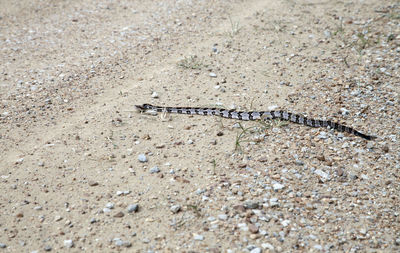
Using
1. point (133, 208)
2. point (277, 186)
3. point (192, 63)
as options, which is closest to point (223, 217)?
point (277, 186)

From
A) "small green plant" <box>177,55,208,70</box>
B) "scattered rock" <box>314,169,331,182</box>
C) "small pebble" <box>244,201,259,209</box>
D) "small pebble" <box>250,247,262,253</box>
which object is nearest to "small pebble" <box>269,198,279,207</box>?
"small pebble" <box>244,201,259,209</box>

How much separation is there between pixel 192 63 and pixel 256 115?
2.71 meters

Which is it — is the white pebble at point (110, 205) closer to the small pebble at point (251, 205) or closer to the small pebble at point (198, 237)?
the small pebble at point (198, 237)

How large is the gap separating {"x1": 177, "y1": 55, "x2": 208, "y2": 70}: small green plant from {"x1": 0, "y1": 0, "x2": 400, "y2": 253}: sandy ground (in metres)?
0.04

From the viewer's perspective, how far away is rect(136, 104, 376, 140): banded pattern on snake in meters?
8.48

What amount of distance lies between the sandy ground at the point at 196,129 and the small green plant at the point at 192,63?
0.04m

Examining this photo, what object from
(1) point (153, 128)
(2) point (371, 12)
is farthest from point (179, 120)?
(2) point (371, 12)

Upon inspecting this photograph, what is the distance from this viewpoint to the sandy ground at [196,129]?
616cm

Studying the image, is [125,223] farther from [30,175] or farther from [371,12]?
[371,12]

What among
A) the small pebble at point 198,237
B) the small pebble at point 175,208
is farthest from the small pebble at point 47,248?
the small pebble at point 198,237

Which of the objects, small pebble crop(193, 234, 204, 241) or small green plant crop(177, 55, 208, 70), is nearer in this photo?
small pebble crop(193, 234, 204, 241)

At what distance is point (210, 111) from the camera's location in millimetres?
9070

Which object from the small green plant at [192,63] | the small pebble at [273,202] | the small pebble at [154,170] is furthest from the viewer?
the small green plant at [192,63]

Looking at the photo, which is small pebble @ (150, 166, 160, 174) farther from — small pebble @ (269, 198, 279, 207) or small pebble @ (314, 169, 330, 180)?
small pebble @ (314, 169, 330, 180)
